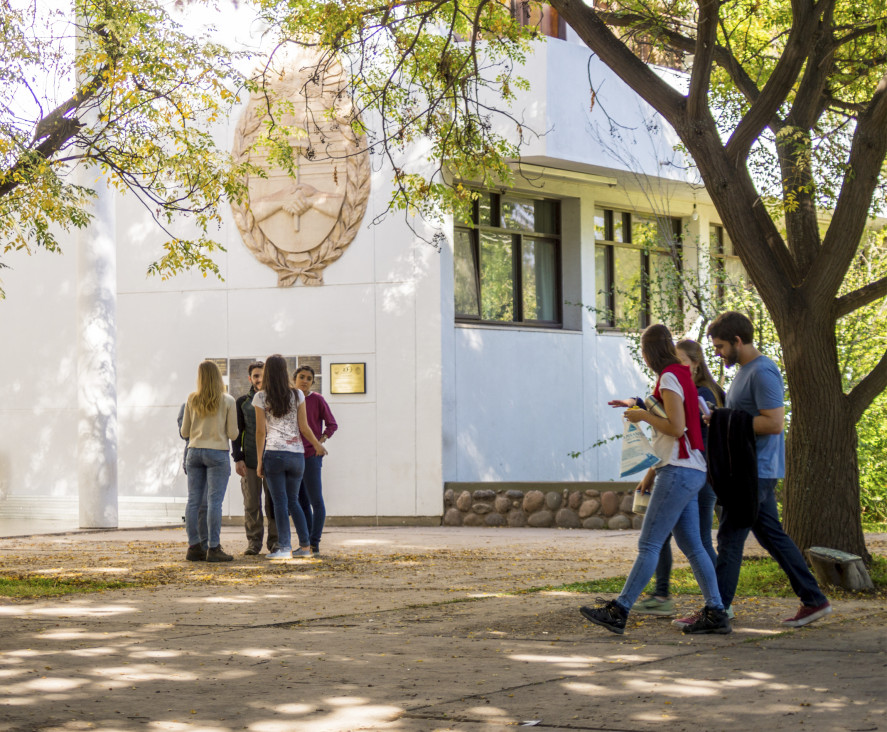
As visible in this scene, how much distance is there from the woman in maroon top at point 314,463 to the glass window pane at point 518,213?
800 centimetres

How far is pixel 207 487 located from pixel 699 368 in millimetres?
5809

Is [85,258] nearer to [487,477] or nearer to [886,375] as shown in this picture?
[487,477]

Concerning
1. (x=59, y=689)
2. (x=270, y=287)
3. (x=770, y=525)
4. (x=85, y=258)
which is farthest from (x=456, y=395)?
(x=59, y=689)

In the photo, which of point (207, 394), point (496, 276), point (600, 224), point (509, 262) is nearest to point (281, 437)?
point (207, 394)

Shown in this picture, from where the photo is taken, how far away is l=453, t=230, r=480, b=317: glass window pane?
19641 mm

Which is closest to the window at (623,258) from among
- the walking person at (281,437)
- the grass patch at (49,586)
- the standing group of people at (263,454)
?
the standing group of people at (263,454)

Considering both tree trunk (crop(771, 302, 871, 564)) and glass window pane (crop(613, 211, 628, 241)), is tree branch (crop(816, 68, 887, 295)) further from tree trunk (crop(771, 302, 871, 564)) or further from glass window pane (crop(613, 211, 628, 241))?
glass window pane (crop(613, 211, 628, 241))

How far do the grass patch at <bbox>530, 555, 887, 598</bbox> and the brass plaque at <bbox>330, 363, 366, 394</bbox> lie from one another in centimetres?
843

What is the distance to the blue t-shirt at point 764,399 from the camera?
7816 mm

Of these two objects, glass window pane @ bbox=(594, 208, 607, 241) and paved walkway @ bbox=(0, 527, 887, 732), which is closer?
paved walkway @ bbox=(0, 527, 887, 732)

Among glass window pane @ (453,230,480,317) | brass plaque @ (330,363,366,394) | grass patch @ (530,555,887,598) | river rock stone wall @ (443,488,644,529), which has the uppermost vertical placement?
glass window pane @ (453,230,480,317)

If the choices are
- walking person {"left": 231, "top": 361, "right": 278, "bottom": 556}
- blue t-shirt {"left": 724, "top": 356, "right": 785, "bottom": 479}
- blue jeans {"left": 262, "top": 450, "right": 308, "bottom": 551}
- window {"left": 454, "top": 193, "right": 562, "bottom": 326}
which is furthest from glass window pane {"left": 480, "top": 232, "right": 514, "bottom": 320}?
blue t-shirt {"left": 724, "top": 356, "right": 785, "bottom": 479}

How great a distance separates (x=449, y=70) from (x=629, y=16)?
166cm

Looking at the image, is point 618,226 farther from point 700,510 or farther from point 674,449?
point 674,449
